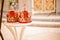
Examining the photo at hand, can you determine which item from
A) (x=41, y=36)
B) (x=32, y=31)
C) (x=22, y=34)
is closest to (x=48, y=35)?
(x=41, y=36)

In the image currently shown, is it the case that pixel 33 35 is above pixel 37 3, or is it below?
below

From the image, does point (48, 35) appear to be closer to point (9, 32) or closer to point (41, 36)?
point (41, 36)

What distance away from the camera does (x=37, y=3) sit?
270 centimetres

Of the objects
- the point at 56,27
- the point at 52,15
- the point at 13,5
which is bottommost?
the point at 56,27

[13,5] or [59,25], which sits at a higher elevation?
[13,5]

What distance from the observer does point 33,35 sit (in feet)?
8.91

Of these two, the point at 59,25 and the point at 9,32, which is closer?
the point at 59,25

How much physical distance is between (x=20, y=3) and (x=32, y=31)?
21.9 inches

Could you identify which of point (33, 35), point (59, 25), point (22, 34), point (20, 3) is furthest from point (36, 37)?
point (20, 3)

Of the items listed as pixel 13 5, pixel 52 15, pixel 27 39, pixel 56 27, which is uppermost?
pixel 13 5

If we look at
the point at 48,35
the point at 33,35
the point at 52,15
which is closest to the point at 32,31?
the point at 33,35

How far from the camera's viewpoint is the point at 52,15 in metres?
2.64

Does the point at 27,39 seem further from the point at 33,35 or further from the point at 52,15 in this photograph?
the point at 52,15

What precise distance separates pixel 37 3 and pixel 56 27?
0.55 m
